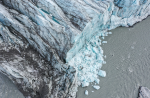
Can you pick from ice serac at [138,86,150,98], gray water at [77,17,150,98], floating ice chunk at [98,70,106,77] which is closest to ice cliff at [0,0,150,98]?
floating ice chunk at [98,70,106,77]

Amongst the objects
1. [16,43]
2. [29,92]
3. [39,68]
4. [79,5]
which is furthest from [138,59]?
[16,43]

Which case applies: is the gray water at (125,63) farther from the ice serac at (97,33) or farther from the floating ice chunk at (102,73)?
the ice serac at (97,33)

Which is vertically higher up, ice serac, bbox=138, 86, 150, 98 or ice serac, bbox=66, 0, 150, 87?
ice serac, bbox=66, 0, 150, 87

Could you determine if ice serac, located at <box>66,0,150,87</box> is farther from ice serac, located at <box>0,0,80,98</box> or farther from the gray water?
ice serac, located at <box>0,0,80,98</box>

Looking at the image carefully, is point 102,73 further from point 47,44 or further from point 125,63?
point 47,44

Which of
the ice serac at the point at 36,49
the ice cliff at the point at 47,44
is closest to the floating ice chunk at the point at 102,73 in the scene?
the ice cliff at the point at 47,44

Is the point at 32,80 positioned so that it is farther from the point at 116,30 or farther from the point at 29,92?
the point at 116,30
